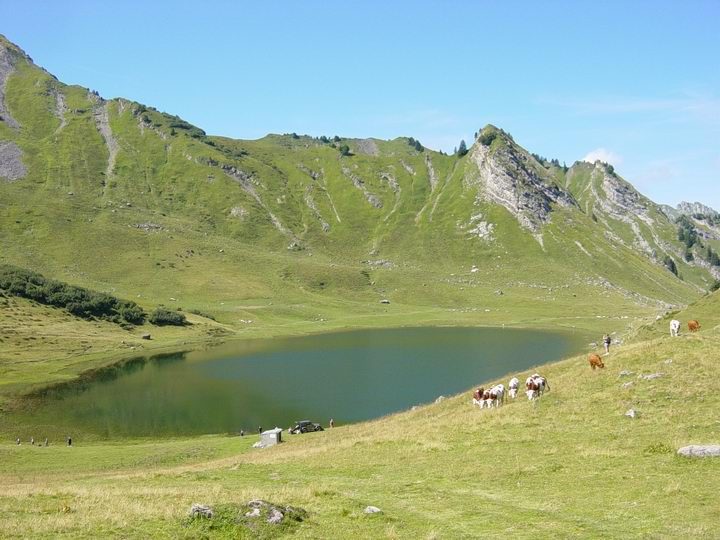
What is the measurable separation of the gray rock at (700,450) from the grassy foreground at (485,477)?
1.42 feet

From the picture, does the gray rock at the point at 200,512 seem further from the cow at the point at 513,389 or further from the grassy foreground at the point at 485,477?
the cow at the point at 513,389

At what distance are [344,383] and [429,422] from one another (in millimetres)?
50248

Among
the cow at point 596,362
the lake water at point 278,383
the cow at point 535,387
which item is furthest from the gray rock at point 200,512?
the lake water at point 278,383

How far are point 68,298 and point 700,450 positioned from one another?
143886mm

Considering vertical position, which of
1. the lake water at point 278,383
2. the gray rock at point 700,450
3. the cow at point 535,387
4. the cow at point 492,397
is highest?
the gray rock at point 700,450

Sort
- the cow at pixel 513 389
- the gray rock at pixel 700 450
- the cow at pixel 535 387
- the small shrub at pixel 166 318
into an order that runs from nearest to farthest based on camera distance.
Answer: the gray rock at pixel 700 450, the cow at pixel 535 387, the cow at pixel 513 389, the small shrub at pixel 166 318

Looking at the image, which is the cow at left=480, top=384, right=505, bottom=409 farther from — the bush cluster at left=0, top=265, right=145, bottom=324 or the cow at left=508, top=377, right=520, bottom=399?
the bush cluster at left=0, top=265, right=145, bottom=324

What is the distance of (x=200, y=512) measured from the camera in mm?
18062

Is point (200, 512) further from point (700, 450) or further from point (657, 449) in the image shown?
point (700, 450)

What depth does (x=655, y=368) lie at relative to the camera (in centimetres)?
3762

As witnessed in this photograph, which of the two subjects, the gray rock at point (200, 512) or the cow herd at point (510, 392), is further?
the cow herd at point (510, 392)

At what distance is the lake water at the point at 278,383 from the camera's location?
7231 cm

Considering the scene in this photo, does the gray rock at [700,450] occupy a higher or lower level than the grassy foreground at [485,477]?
higher

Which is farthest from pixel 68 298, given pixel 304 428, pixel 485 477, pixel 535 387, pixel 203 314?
pixel 485 477
